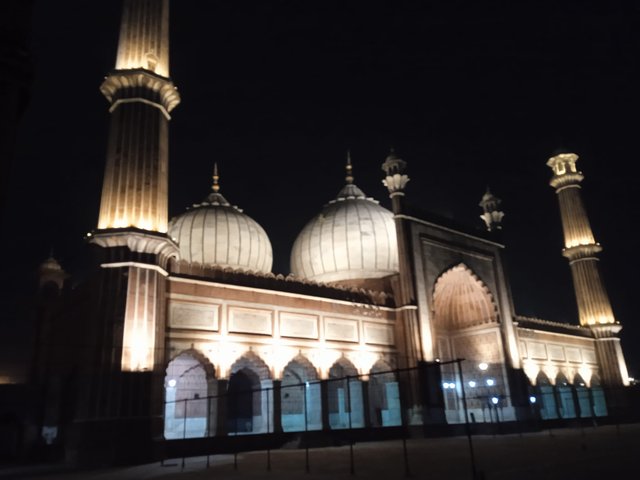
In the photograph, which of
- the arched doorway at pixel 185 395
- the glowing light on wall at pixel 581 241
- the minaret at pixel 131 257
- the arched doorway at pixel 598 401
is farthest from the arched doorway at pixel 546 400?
the minaret at pixel 131 257

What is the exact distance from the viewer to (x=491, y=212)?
2425cm

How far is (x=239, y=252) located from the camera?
64.8ft

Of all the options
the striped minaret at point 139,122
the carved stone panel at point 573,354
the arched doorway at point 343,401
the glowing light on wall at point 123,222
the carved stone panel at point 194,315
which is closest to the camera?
the glowing light on wall at point 123,222

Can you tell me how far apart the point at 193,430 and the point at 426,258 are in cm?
986

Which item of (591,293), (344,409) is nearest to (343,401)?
(344,409)

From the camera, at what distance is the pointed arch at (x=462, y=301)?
22.1 m

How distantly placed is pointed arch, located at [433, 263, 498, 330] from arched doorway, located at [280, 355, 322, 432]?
6376 millimetres

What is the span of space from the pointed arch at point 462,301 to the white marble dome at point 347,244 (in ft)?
8.58

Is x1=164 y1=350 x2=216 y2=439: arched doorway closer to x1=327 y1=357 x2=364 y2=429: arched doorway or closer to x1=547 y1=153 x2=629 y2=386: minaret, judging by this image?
x1=327 y1=357 x2=364 y2=429: arched doorway

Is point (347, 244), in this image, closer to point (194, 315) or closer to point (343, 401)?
point (343, 401)

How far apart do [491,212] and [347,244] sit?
284 inches

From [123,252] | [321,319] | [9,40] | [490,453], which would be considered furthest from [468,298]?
[9,40]

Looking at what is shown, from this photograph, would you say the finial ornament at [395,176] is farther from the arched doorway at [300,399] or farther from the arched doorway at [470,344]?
the arched doorway at [300,399]

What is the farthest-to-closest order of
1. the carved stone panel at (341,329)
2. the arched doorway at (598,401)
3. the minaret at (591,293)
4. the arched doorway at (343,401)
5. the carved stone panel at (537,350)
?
the minaret at (591,293) < the arched doorway at (598,401) < the carved stone panel at (537,350) < the arched doorway at (343,401) < the carved stone panel at (341,329)
